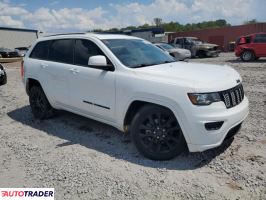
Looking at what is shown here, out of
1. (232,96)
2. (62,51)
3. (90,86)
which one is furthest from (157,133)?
(62,51)

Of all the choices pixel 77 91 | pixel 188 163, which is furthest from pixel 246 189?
pixel 77 91

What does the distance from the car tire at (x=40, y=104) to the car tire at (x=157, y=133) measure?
2.54 meters

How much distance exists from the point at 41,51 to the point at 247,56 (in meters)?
14.4

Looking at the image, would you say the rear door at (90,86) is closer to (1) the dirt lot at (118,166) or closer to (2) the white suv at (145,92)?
(2) the white suv at (145,92)

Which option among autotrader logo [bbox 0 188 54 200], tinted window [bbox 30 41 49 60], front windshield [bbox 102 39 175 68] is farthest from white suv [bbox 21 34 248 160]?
autotrader logo [bbox 0 188 54 200]

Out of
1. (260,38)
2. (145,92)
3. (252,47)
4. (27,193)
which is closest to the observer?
(27,193)

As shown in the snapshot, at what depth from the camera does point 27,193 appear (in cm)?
342

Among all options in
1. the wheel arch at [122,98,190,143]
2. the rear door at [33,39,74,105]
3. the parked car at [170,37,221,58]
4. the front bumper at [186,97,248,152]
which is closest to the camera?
the front bumper at [186,97,248,152]

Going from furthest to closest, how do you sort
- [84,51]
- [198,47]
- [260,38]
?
1. [198,47]
2. [260,38]
3. [84,51]

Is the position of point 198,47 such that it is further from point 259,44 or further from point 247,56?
point 259,44

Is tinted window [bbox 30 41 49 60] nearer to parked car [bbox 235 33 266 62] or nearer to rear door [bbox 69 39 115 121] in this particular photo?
rear door [bbox 69 39 115 121]

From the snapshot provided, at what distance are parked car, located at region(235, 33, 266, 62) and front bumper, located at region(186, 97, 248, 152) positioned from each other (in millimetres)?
14602

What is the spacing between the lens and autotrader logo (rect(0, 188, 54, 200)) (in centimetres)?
334

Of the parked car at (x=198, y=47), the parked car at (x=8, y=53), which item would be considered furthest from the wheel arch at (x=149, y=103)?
the parked car at (x=8, y=53)
